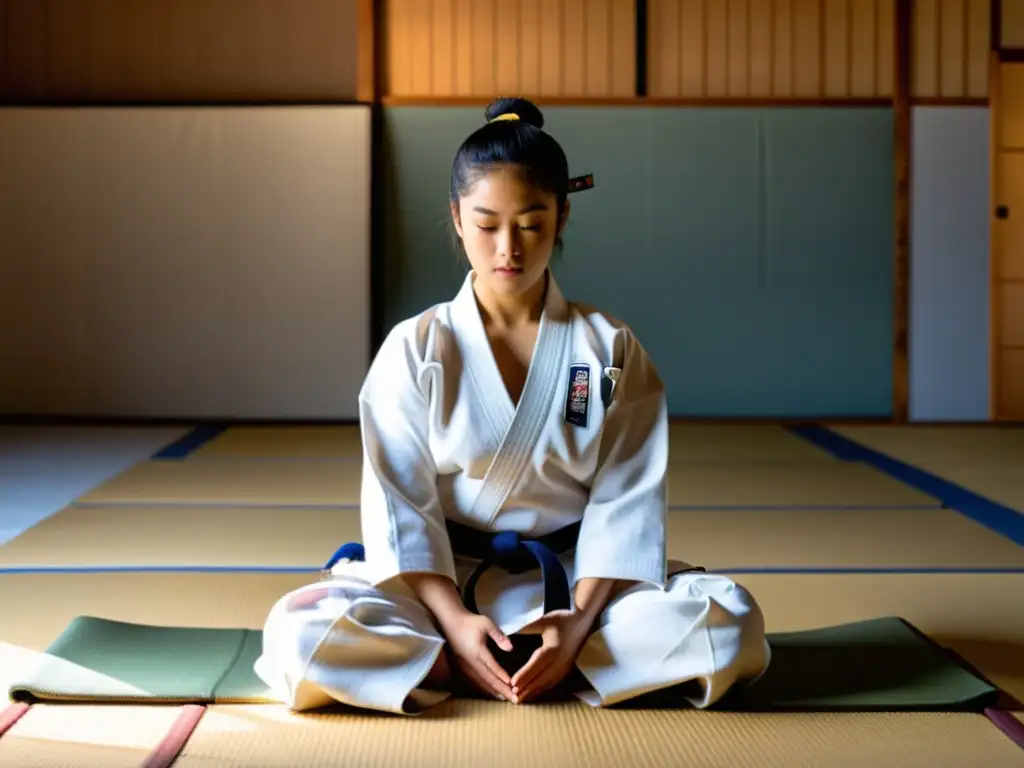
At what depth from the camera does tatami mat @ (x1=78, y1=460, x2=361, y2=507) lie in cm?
393

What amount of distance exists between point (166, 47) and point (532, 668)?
209 inches

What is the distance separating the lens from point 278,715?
1.85 m

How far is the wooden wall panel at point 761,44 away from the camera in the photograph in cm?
636

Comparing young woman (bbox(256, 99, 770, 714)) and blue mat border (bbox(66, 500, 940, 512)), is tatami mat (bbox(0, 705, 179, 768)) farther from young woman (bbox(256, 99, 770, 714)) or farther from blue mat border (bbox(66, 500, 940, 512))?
blue mat border (bbox(66, 500, 940, 512))

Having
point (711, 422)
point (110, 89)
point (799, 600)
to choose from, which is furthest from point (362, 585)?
point (110, 89)

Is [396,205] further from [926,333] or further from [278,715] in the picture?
[278,715]

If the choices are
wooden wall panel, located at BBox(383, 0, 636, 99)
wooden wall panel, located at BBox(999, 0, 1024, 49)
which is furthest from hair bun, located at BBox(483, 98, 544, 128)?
wooden wall panel, located at BBox(999, 0, 1024, 49)

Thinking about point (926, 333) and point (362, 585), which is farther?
point (926, 333)

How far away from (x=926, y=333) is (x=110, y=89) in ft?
14.4

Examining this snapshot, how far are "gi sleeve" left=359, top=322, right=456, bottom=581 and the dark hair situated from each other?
0.95 ft

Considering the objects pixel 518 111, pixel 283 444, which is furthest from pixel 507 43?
pixel 518 111

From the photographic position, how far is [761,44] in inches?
251

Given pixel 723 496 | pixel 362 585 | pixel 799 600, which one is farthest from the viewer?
pixel 723 496

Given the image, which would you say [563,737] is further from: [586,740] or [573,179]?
[573,179]
